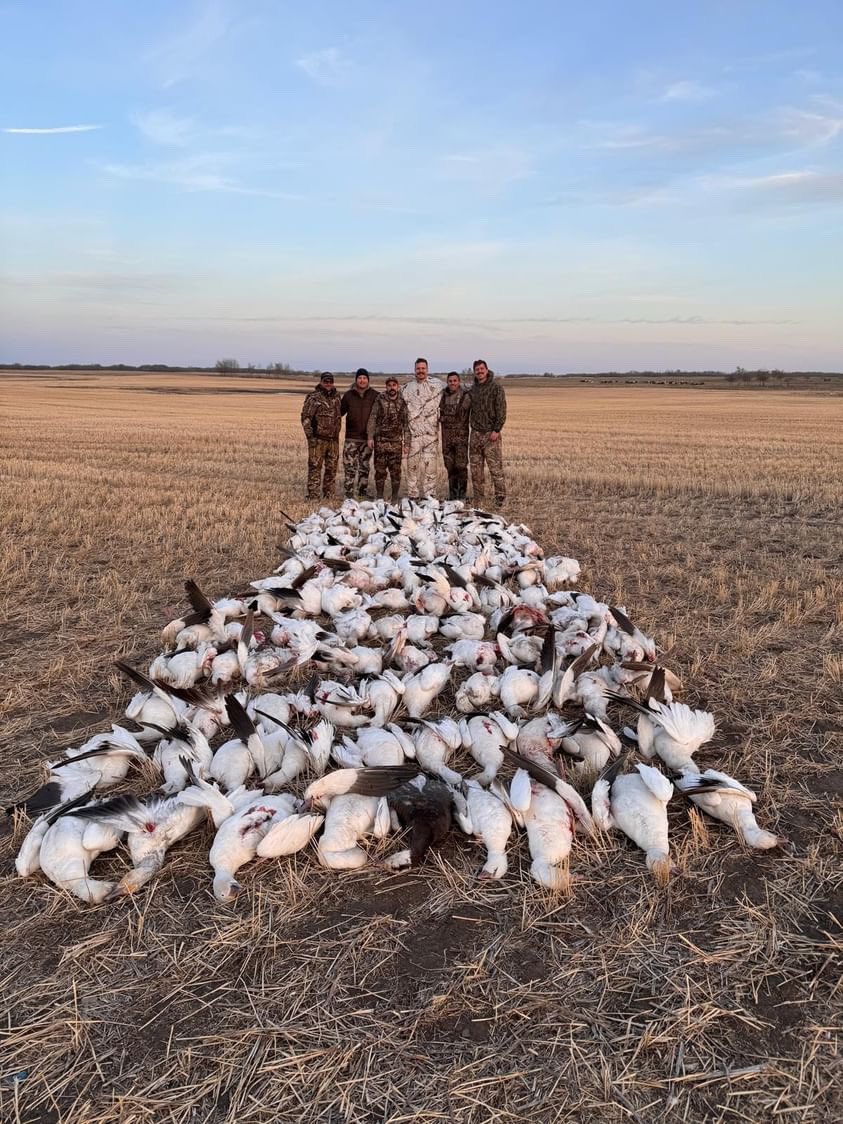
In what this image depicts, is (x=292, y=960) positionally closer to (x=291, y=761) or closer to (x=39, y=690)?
(x=291, y=761)

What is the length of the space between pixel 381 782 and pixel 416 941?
26.1 inches

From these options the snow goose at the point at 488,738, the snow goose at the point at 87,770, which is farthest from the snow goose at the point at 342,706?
the snow goose at the point at 87,770

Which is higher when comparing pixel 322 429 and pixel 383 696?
pixel 322 429

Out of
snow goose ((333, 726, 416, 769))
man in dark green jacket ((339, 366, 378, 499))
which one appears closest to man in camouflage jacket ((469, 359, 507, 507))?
man in dark green jacket ((339, 366, 378, 499))

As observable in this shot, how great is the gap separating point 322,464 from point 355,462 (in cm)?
56

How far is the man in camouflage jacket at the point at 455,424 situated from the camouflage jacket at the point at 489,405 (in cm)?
17

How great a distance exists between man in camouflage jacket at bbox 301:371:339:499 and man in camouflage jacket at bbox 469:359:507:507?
2025mm

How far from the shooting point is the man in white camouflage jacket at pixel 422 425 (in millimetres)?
10242

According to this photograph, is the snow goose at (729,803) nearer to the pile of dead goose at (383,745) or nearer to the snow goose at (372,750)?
the pile of dead goose at (383,745)

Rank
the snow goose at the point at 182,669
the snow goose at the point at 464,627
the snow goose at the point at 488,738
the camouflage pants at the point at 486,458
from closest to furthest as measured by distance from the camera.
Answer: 1. the snow goose at the point at 488,738
2. the snow goose at the point at 182,669
3. the snow goose at the point at 464,627
4. the camouflage pants at the point at 486,458

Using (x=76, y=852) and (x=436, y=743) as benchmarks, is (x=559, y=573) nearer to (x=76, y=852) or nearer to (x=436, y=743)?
(x=436, y=743)

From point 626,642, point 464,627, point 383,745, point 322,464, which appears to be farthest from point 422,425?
point 383,745

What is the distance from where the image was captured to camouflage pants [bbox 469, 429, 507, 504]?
34.0 feet

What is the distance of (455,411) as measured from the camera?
10.4 meters
